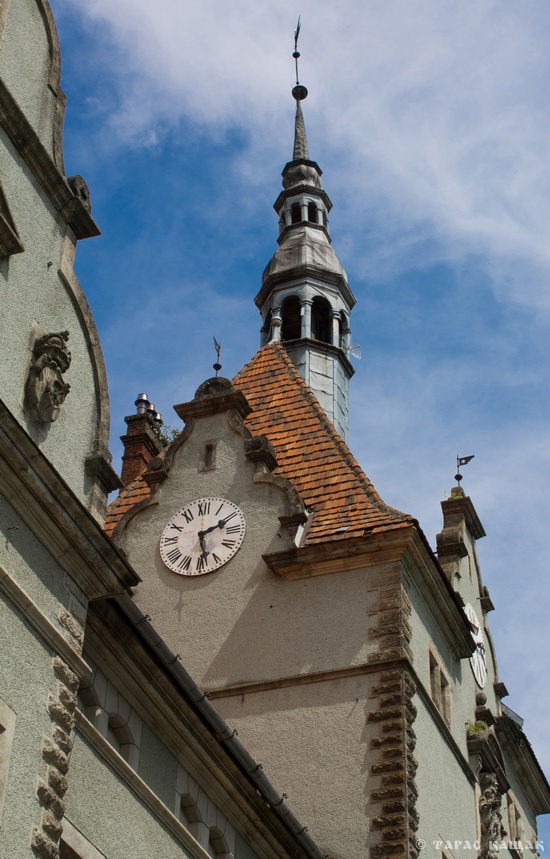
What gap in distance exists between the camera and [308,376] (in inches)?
1168

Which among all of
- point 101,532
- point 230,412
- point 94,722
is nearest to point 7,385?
point 101,532

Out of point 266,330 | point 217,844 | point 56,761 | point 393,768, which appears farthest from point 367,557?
point 266,330

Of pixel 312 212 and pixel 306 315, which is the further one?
pixel 312 212

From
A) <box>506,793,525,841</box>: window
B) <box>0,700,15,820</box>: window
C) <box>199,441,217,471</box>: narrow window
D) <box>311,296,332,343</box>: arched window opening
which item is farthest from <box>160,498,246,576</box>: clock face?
<box>0,700,15,820</box>: window

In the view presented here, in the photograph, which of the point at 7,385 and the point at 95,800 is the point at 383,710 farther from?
the point at 7,385

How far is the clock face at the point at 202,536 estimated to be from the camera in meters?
23.3

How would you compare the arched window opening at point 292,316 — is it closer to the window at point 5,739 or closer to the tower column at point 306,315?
the tower column at point 306,315

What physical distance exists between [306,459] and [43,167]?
410 inches

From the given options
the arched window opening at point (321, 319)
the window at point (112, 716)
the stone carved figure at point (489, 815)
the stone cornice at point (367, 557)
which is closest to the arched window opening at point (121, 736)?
the window at point (112, 716)

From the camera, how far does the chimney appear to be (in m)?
28.1

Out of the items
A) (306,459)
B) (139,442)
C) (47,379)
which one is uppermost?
(139,442)

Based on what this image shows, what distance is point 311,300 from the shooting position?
31422mm

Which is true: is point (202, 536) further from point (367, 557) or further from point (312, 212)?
point (312, 212)

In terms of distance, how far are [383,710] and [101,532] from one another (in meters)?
7.92
